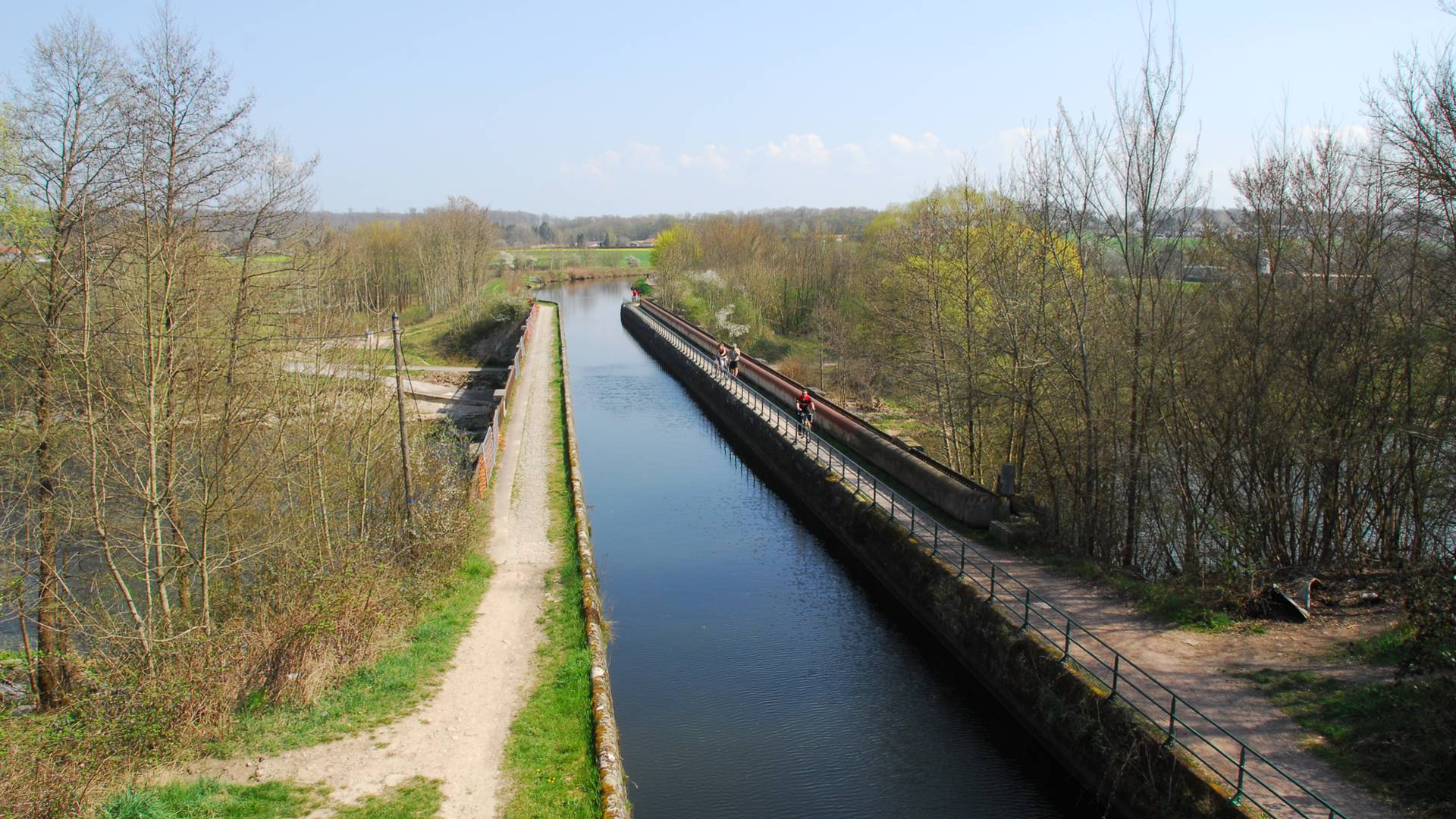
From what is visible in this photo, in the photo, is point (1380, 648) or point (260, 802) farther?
point (1380, 648)

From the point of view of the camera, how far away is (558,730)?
11141 millimetres

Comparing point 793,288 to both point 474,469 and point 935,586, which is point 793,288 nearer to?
point 474,469

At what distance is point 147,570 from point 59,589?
433 centimetres

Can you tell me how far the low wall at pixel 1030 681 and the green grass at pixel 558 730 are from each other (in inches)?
243

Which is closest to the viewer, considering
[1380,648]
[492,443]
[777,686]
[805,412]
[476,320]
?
[1380,648]

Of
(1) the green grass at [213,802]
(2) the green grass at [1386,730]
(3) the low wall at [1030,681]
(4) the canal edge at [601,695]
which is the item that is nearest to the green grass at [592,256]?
(3) the low wall at [1030,681]

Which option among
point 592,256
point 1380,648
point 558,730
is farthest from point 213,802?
point 592,256

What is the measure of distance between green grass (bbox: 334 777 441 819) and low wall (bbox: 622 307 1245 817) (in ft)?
25.6

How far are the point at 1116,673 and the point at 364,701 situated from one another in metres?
9.27

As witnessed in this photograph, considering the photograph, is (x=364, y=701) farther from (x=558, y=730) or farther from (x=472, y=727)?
(x=558, y=730)

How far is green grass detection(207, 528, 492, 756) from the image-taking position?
1059 cm

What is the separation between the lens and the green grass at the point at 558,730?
9711 millimetres

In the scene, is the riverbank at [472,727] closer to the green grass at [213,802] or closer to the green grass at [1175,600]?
the green grass at [213,802]

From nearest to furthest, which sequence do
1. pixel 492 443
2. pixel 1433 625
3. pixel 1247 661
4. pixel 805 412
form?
pixel 1433 625
pixel 1247 661
pixel 492 443
pixel 805 412
